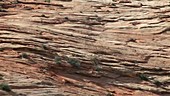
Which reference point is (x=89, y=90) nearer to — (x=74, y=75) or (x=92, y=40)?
(x=74, y=75)

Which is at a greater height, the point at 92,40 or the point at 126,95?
the point at 92,40

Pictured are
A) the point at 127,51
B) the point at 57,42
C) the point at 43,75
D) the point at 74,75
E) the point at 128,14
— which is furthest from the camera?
the point at 128,14

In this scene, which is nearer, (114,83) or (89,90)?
(89,90)

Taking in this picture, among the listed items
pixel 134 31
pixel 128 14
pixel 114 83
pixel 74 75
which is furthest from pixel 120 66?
pixel 128 14

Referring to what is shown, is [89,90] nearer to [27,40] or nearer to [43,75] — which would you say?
[43,75]

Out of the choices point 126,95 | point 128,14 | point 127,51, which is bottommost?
point 126,95

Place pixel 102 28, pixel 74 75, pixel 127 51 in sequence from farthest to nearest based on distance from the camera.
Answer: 1. pixel 102 28
2. pixel 127 51
3. pixel 74 75
